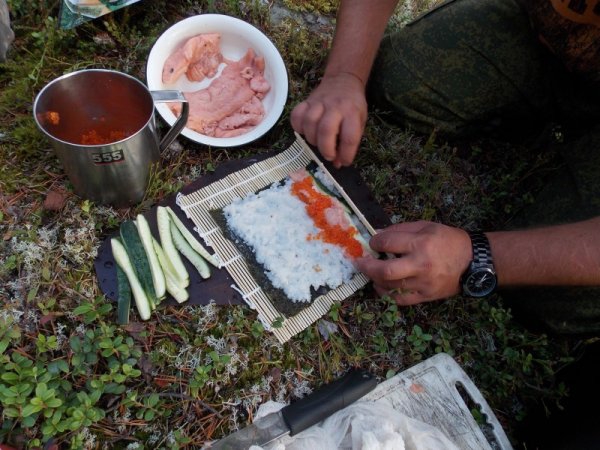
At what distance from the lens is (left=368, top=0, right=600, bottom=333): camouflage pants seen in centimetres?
293

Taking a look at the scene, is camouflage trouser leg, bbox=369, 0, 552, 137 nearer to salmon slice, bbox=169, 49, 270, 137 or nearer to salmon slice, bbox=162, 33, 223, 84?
salmon slice, bbox=169, 49, 270, 137

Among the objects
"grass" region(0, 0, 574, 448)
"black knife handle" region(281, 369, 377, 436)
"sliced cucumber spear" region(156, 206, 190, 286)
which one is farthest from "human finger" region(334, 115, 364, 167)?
"black knife handle" region(281, 369, 377, 436)

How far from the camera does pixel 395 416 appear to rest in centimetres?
219

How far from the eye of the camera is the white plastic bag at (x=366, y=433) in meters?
2.00

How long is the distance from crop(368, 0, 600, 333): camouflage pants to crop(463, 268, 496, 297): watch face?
58 centimetres

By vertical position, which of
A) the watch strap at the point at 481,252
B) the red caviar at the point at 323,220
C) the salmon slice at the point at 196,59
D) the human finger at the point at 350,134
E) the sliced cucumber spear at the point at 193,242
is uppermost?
the human finger at the point at 350,134

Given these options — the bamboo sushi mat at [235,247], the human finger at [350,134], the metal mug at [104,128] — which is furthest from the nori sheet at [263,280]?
the human finger at [350,134]

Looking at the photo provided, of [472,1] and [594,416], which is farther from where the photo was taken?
[472,1]

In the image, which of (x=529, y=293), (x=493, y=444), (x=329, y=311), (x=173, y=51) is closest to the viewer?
(x=493, y=444)

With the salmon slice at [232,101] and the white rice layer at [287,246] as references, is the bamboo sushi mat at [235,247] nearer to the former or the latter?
the white rice layer at [287,246]

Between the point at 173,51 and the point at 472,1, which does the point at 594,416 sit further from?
the point at 173,51

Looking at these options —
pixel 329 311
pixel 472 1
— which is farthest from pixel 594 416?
pixel 472 1

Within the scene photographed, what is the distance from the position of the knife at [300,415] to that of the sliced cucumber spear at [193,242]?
78cm

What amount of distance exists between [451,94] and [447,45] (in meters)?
0.31
